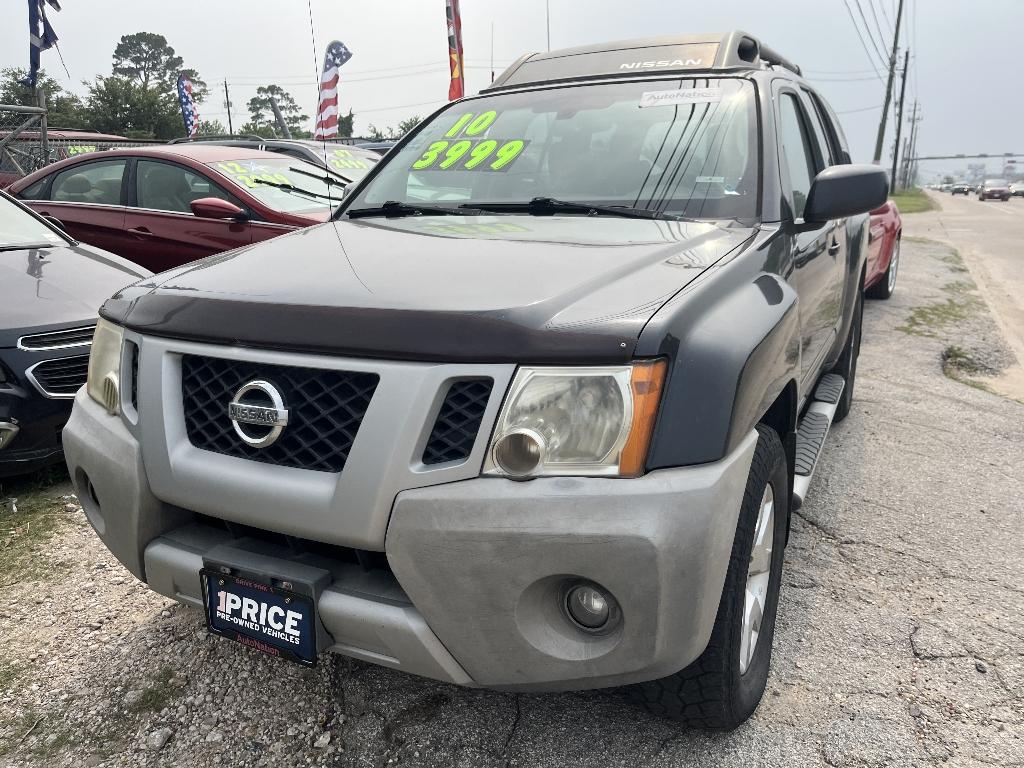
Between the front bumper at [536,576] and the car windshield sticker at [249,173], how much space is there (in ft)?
15.2

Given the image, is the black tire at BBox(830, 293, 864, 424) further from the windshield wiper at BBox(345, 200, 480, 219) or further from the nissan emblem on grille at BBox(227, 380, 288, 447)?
the nissan emblem on grille at BBox(227, 380, 288, 447)

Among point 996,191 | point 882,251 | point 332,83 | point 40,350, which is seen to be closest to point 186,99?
point 332,83

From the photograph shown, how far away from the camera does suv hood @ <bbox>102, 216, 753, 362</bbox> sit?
1.57 metres

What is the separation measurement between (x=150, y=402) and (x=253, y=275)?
1.29ft

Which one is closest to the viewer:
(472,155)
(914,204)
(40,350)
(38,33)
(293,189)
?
(472,155)

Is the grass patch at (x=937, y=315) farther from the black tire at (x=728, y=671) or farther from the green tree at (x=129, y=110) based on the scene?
the green tree at (x=129, y=110)

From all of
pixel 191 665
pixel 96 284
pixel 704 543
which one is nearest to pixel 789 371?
pixel 704 543

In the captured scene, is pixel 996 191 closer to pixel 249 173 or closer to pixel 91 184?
pixel 249 173

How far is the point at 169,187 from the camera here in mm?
5992

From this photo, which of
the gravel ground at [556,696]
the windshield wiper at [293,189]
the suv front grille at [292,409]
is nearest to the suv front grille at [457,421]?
the suv front grille at [292,409]

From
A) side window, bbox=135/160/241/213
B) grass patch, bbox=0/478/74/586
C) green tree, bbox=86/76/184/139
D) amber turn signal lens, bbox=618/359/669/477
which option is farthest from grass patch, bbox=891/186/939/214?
green tree, bbox=86/76/184/139

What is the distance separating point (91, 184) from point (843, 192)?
230 inches

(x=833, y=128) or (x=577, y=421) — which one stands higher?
(x=833, y=128)

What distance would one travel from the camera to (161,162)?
19.9ft
